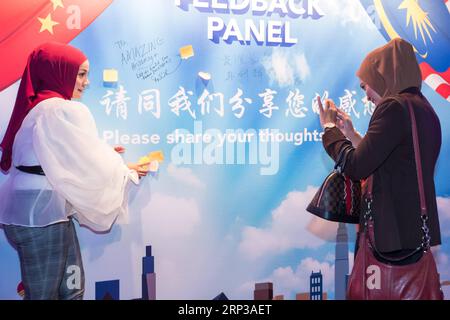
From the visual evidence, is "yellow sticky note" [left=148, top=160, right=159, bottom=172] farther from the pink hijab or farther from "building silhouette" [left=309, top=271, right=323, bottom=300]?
"building silhouette" [left=309, top=271, right=323, bottom=300]

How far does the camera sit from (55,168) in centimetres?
293

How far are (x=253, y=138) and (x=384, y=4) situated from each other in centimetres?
111

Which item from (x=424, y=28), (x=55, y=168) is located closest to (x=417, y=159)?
(x=424, y=28)

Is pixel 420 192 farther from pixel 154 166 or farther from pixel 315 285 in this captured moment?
pixel 154 166

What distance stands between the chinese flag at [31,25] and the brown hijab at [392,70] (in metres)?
1.48

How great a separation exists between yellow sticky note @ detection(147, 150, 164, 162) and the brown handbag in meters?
1.13

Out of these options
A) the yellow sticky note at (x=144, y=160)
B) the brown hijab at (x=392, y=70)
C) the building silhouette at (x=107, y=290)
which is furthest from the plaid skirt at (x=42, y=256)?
the brown hijab at (x=392, y=70)

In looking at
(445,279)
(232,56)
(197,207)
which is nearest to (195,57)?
(232,56)

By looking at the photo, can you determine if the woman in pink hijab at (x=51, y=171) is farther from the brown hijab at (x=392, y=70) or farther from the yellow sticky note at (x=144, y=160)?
the brown hijab at (x=392, y=70)

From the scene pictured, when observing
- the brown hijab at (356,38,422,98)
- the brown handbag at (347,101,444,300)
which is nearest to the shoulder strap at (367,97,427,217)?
the brown handbag at (347,101,444,300)

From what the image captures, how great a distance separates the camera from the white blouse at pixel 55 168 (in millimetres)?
2930

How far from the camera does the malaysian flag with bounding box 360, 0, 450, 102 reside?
11.7 ft

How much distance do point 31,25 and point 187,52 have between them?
2.70ft
